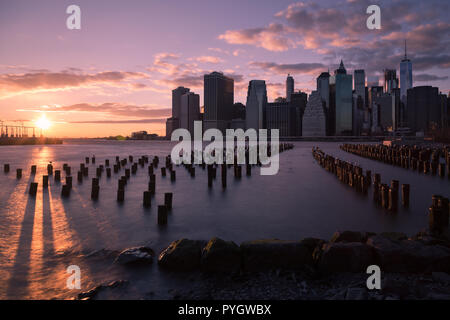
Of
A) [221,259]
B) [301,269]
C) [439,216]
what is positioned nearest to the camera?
[301,269]

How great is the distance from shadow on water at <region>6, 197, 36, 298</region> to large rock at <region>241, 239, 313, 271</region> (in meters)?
5.06

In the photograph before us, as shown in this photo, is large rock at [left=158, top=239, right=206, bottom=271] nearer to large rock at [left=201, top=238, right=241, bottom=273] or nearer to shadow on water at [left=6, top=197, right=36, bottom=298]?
large rock at [left=201, top=238, right=241, bottom=273]

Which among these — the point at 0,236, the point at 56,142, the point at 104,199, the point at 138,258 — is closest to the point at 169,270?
the point at 138,258

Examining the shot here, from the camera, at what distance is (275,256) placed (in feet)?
23.1

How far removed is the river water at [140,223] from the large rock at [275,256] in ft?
6.46

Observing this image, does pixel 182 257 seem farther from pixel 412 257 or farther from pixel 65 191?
pixel 65 191

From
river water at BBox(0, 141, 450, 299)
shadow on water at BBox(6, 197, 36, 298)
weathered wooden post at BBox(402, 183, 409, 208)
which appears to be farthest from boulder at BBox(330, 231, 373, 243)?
shadow on water at BBox(6, 197, 36, 298)

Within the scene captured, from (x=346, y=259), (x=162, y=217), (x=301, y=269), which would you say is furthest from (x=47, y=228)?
(x=346, y=259)

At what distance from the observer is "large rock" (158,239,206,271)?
7070 millimetres

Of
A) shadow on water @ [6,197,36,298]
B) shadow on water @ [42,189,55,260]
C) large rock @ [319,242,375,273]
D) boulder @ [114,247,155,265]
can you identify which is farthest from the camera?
shadow on water @ [42,189,55,260]

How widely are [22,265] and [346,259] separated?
8.38m

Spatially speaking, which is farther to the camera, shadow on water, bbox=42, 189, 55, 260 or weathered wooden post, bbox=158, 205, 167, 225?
weathered wooden post, bbox=158, 205, 167, 225

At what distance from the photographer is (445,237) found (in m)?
8.03
